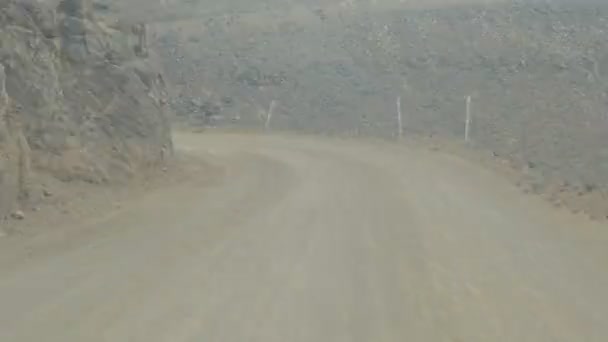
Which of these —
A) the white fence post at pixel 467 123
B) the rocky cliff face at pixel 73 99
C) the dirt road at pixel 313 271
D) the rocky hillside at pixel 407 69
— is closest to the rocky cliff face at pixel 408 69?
the rocky hillside at pixel 407 69

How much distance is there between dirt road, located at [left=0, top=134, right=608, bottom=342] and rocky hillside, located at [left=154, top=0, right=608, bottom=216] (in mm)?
14211

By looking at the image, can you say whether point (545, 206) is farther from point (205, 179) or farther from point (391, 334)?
point (391, 334)

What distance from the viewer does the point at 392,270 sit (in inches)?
394

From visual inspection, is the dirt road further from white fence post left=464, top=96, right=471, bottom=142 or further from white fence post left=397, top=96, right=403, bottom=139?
white fence post left=397, top=96, right=403, bottom=139

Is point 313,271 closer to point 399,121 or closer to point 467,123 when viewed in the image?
point 467,123

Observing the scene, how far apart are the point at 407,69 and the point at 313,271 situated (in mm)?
32805

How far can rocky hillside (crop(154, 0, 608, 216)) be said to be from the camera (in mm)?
34553

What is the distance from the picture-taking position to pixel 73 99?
16.0 m

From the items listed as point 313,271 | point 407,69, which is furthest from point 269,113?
point 313,271

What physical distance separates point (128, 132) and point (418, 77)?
25.4 meters

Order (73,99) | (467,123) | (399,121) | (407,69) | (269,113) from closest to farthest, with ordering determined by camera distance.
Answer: (73,99), (467,123), (399,121), (269,113), (407,69)

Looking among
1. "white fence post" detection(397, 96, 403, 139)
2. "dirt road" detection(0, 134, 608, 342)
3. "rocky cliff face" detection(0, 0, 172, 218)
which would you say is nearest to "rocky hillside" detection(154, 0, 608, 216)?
"white fence post" detection(397, 96, 403, 139)

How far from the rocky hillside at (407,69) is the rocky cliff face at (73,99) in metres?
13.2

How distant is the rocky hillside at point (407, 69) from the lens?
34553 millimetres
